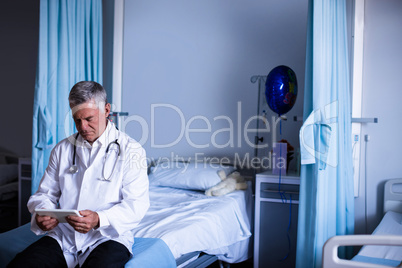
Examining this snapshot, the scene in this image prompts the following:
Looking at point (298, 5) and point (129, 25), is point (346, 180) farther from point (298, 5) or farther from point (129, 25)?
point (129, 25)

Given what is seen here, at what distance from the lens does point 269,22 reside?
347cm

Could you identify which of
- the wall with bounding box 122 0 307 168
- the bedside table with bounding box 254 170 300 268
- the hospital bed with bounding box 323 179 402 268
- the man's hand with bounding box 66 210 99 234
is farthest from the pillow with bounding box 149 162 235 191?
the man's hand with bounding box 66 210 99 234

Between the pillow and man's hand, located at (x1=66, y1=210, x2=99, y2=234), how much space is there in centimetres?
165

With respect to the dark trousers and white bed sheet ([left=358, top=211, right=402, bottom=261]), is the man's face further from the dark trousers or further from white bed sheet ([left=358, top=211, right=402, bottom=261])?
white bed sheet ([left=358, top=211, right=402, bottom=261])

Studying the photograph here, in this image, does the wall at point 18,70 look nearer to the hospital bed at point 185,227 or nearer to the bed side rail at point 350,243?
the hospital bed at point 185,227

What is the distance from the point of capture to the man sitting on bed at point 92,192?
5.32ft

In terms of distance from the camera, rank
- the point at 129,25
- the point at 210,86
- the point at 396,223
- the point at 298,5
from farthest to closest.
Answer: the point at 129,25 → the point at 210,86 → the point at 298,5 → the point at 396,223

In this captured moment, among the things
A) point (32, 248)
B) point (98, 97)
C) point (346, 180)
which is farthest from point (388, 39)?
point (32, 248)

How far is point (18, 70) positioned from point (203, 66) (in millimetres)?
2559

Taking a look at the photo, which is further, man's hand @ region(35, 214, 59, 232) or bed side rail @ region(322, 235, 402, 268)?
man's hand @ region(35, 214, 59, 232)

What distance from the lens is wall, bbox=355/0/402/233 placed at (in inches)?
115

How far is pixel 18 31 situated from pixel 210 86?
274 centimetres

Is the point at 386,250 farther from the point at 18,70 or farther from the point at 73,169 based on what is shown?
the point at 18,70

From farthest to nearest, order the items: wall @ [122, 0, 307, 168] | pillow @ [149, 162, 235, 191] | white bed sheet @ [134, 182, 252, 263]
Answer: wall @ [122, 0, 307, 168] → pillow @ [149, 162, 235, 191] → white bed sheet @ [134, 182, 252, 263]
